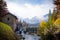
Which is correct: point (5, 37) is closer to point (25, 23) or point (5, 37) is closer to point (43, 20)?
point (25, 23)

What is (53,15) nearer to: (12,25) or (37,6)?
(37,6)

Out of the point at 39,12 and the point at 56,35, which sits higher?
the point at 39,12

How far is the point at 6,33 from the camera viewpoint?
620cm

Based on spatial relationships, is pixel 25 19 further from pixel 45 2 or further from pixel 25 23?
pixel 45 2

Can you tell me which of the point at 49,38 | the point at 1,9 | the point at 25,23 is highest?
the point at 1,9

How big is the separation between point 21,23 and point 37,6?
63 centimetres

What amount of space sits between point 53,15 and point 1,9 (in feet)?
4.60

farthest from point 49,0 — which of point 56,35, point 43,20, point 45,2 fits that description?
point 56,35

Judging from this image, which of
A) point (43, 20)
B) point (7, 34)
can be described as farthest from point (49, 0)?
point (7, 34)

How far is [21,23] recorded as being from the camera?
6.42 meters

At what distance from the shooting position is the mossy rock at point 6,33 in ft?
20.2

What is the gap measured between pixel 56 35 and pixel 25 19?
3.08 feet

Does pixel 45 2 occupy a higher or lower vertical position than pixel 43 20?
higher

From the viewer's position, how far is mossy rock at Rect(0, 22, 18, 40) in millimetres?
6145
